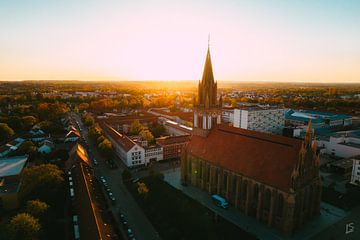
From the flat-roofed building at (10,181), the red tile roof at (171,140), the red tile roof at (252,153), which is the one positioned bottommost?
the flat-roofed building at (10,181)

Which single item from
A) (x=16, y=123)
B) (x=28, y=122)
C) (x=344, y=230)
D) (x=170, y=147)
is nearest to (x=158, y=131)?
(x=170, y=147)

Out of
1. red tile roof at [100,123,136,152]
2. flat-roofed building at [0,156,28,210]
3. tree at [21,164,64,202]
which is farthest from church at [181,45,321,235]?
flat-roofed building at [0,156,28,210]

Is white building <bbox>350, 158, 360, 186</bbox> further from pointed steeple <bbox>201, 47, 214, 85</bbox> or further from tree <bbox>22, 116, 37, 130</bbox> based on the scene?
tree <bbox>22, 116, 37, 130</bbox>

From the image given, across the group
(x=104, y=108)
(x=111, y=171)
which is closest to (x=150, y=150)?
(x=111, y=171)

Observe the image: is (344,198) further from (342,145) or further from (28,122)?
(28,122)

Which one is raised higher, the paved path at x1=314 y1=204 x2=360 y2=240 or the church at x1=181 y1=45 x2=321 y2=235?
the church at x1=181 y1=45 x2=321 y2=235

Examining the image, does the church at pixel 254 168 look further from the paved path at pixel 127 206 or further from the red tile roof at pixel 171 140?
the red tile roof at pixel 171 140

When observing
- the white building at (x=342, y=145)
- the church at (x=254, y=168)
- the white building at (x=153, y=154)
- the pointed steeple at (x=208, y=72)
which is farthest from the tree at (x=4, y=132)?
the white building at (x=342, y=145)
